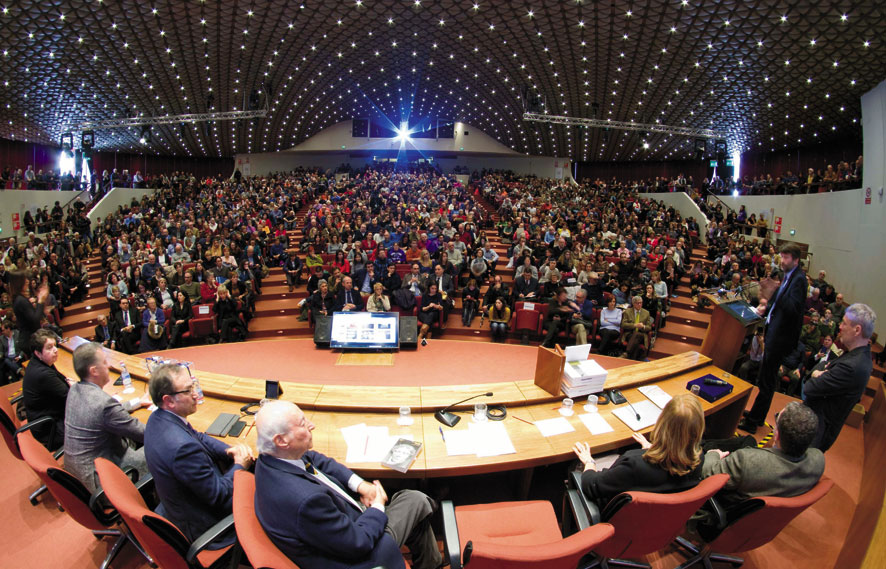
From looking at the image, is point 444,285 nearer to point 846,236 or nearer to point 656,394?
point 656,394

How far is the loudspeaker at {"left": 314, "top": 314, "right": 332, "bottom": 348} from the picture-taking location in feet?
23.2

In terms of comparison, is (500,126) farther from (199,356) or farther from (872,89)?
(199,356)

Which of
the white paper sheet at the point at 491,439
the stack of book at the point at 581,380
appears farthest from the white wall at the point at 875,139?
the white paper sheet at the point at 491,439

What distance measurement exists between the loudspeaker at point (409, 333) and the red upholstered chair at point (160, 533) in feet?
15.6

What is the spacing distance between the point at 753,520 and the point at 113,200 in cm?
2381

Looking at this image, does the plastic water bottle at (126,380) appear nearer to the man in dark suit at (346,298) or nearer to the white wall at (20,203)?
the man in dark suit at (346,298)

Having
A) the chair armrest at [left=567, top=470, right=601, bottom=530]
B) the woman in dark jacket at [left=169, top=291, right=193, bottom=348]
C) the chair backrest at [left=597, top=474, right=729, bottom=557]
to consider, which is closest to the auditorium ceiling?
the woman in dark jacket at [left=169, top=291, right=193, bottom=348]

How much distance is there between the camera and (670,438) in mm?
2330

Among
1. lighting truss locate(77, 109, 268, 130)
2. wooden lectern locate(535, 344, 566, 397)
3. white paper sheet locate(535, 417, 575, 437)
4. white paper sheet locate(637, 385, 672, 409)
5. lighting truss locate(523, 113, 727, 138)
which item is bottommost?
white paper sheet locate(535, 417, 575, 437)

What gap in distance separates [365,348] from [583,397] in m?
4.12

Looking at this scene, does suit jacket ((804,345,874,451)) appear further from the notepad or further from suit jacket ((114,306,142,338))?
suit jacket ((114,306,142,338))

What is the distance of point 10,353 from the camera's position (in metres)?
6.01

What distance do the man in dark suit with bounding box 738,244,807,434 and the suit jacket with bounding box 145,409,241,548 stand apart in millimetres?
4504

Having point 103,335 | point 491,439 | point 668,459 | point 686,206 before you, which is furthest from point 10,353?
point 686,206
